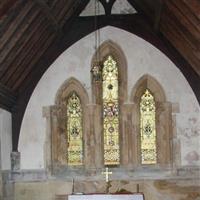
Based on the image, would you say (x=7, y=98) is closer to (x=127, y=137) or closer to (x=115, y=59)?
(x=115, y=59)

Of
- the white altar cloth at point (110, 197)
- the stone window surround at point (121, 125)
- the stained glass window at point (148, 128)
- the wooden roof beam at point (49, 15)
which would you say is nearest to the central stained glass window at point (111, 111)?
the stone window surround at point (121, 125)

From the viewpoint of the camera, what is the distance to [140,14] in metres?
11.6

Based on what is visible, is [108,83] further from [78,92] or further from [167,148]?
[167,148]

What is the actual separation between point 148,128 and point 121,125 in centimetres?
55

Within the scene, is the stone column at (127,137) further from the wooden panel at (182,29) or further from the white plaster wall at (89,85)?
the wooden panel at (182,29)

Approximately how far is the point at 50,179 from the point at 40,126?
1082 mm

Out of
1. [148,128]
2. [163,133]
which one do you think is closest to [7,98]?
[148,128]

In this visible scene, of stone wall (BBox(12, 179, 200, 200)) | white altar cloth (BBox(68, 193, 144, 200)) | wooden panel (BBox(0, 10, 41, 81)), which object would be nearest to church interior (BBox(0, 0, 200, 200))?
Result: stone wall (BBox(12, 179, 200, 200))

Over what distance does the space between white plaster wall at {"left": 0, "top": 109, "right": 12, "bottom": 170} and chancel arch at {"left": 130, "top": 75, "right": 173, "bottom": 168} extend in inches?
97.6

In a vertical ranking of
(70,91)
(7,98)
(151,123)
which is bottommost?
(151,123)

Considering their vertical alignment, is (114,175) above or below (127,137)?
below

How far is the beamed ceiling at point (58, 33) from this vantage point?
9070 mm

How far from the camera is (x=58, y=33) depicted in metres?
11.4

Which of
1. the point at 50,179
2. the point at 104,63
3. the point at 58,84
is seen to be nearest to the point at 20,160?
the point at 50,179
